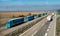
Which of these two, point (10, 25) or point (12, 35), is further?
point (10, 25)

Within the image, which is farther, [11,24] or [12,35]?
[11,24]

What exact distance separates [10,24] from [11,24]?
70 centimetres

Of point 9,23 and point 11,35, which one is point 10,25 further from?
point 11,35

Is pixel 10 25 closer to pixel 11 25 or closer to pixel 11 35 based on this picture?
pixel 11 25

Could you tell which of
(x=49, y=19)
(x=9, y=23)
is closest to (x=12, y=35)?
(x=9, y=23)

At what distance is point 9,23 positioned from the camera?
113 feet

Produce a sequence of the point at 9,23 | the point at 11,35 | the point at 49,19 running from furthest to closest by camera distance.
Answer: the point at 49,19 → the point at 9,23 → the point at 11,35

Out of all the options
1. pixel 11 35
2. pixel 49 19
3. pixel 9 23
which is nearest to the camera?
pixel 11 35

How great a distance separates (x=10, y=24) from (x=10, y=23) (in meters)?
0.33

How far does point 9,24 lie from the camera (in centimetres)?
3462

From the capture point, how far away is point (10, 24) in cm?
3484

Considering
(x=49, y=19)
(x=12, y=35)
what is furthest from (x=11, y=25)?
(x=49, y=19)

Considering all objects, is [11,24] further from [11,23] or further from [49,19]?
[49,19]

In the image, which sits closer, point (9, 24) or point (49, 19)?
point (9, 24)
